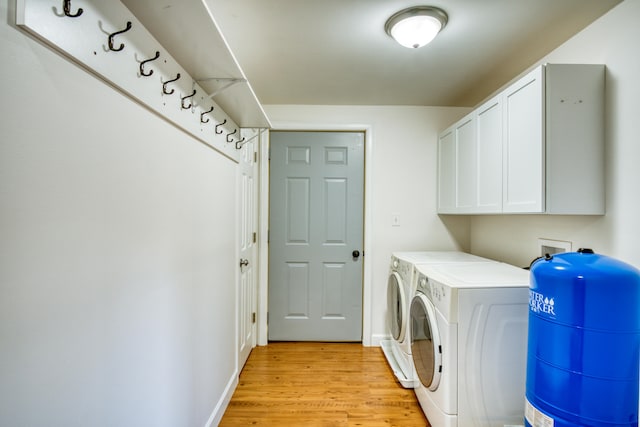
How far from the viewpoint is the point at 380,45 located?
172cm

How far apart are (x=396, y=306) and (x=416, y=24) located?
1.88 m

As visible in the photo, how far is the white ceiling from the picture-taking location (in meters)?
1.40

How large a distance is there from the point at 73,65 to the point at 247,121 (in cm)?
129

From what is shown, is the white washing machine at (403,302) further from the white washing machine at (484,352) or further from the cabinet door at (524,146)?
the cabinet door at (524,146)

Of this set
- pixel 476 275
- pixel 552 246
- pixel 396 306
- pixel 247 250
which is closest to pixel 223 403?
pixel 247 250

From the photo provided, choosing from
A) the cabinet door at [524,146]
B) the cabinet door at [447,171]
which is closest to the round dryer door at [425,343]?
the cabinet door at [524,146]

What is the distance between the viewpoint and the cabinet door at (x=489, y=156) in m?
1.79

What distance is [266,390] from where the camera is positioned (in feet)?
6.79

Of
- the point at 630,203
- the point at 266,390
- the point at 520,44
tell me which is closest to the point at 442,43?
the point at 520,44

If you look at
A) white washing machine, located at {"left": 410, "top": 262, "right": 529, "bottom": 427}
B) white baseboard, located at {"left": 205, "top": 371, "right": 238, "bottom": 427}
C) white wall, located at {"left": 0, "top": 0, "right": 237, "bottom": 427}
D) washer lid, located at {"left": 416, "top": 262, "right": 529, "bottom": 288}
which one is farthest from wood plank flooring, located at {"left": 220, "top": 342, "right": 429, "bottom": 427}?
washer lid, located at {"left": 416, "top": 262, "right": 529, "bottom": 288}

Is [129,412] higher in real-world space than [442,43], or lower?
lower

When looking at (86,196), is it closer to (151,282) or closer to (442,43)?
(151,282)

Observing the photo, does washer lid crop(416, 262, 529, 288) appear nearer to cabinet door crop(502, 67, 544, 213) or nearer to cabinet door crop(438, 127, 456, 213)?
cabinet door crop(502, 67, 544, 213)

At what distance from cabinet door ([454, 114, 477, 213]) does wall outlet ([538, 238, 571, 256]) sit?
45 centimetres
